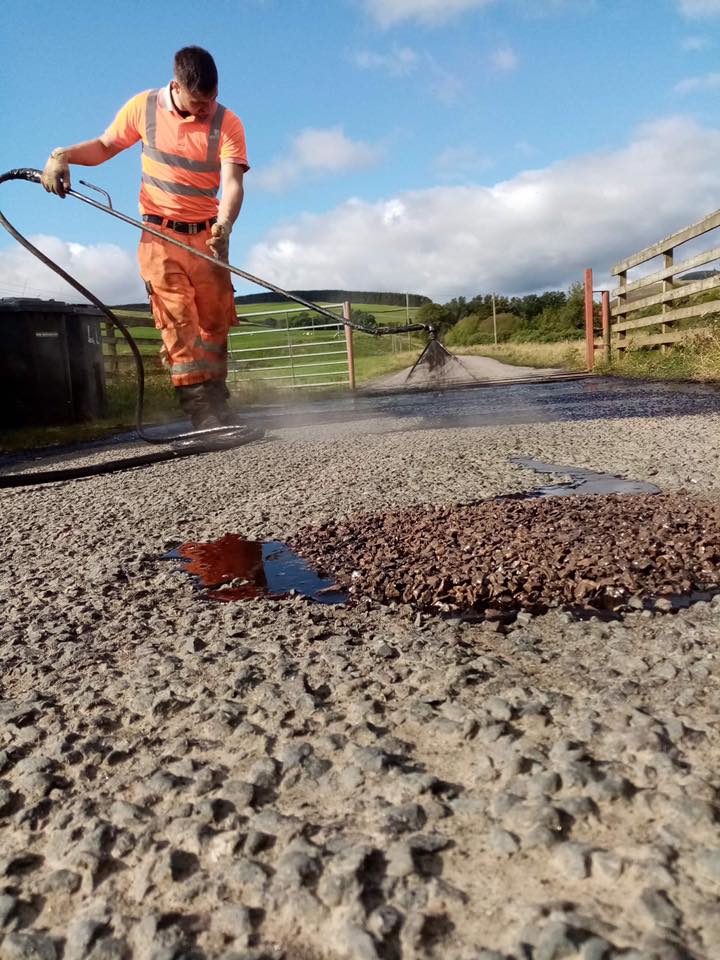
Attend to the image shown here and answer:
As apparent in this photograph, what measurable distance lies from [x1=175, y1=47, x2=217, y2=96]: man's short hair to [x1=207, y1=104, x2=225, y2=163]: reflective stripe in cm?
20

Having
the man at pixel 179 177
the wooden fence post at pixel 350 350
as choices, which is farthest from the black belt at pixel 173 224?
the wooden fence post at pixel 350 350

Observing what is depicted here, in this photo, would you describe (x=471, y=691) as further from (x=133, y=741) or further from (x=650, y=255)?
(x=650, y=255)

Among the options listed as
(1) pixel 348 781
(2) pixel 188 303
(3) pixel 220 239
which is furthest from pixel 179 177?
(1) pixel 348 781

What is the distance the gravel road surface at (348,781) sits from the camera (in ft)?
2.62

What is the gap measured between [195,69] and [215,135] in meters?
0.40

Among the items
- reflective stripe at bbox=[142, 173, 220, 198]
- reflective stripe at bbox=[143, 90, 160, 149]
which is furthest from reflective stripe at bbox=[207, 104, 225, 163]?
reflective stripe at bbox=[143, 90, 160, 149]

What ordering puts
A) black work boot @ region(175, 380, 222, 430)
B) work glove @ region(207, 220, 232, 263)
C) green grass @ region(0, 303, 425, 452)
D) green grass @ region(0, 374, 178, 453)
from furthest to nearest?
1. green grass @ region(0, 303, 425, 452)
2. green grass @ region(0, 374, 178, 453)
3. black work boot @ region(175, 380, 222, 430)
4. work glove @ region(207, 220, 232, 263)

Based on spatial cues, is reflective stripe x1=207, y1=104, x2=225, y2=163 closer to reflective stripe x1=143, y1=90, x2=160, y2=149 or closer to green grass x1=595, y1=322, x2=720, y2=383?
reflective stripe x1=143, y1=90, x2=160, y2=149

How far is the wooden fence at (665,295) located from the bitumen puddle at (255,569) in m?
7.64

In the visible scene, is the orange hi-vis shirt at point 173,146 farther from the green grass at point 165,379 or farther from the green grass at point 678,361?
the green grass at point 678,361

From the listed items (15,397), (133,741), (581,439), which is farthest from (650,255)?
(133,741)

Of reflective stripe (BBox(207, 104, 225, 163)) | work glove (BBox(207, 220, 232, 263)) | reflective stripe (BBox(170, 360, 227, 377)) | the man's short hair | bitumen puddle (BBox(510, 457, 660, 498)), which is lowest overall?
bitumen puddle (BBox(510, 457, 660, 498))

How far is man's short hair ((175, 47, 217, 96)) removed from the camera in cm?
444

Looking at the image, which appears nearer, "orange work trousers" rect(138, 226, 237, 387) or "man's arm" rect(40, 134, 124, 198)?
"man's arm" rect(40, 134, 124, 198)
